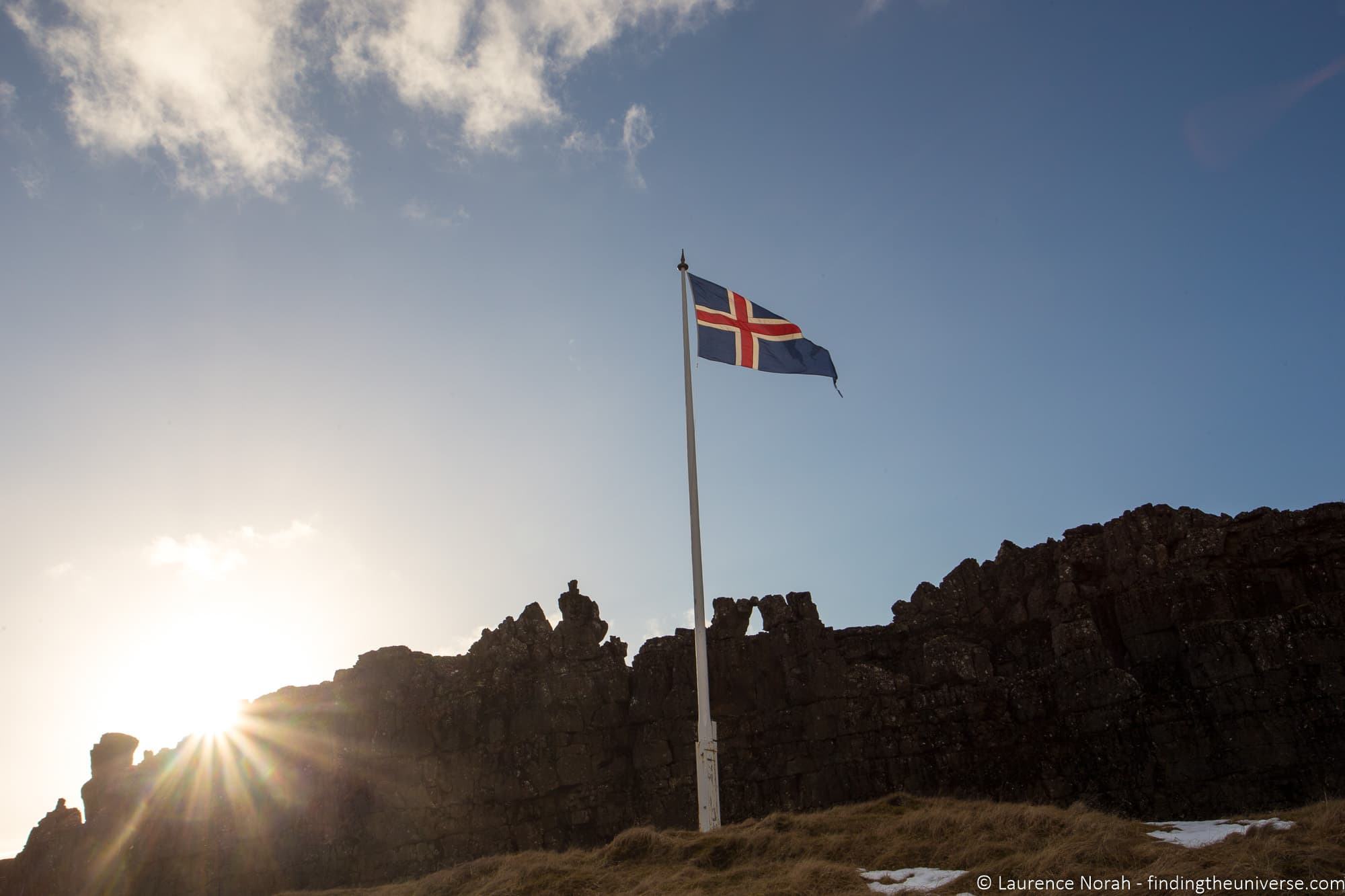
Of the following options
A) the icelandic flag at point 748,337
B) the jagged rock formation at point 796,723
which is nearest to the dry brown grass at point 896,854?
the jagged rock formation at point 796,723

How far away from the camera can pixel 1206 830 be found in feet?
59.1

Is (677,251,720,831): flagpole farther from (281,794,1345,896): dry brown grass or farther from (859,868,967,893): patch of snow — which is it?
(859,868,967,893): patch of snow

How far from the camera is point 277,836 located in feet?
106

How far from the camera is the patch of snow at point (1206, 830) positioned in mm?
16641

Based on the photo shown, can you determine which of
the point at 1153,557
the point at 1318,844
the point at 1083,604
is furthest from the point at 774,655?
the point at 1318,844

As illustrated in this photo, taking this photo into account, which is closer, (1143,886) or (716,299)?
(1143,886)

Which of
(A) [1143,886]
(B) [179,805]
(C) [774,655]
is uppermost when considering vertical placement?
(C) [774,655]

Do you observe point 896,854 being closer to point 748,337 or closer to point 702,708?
point 702,708

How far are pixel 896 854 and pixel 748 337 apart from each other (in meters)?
12.8

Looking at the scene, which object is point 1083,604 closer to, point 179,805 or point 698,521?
point 698,521

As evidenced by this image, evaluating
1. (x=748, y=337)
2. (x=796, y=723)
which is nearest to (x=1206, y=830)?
(x=796, y=723)

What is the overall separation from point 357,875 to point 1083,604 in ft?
79.1

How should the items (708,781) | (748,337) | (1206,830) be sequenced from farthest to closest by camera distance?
(748,337)
(708,781)
(1206,830)

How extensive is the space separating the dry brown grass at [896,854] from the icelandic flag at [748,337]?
36.1 ft
